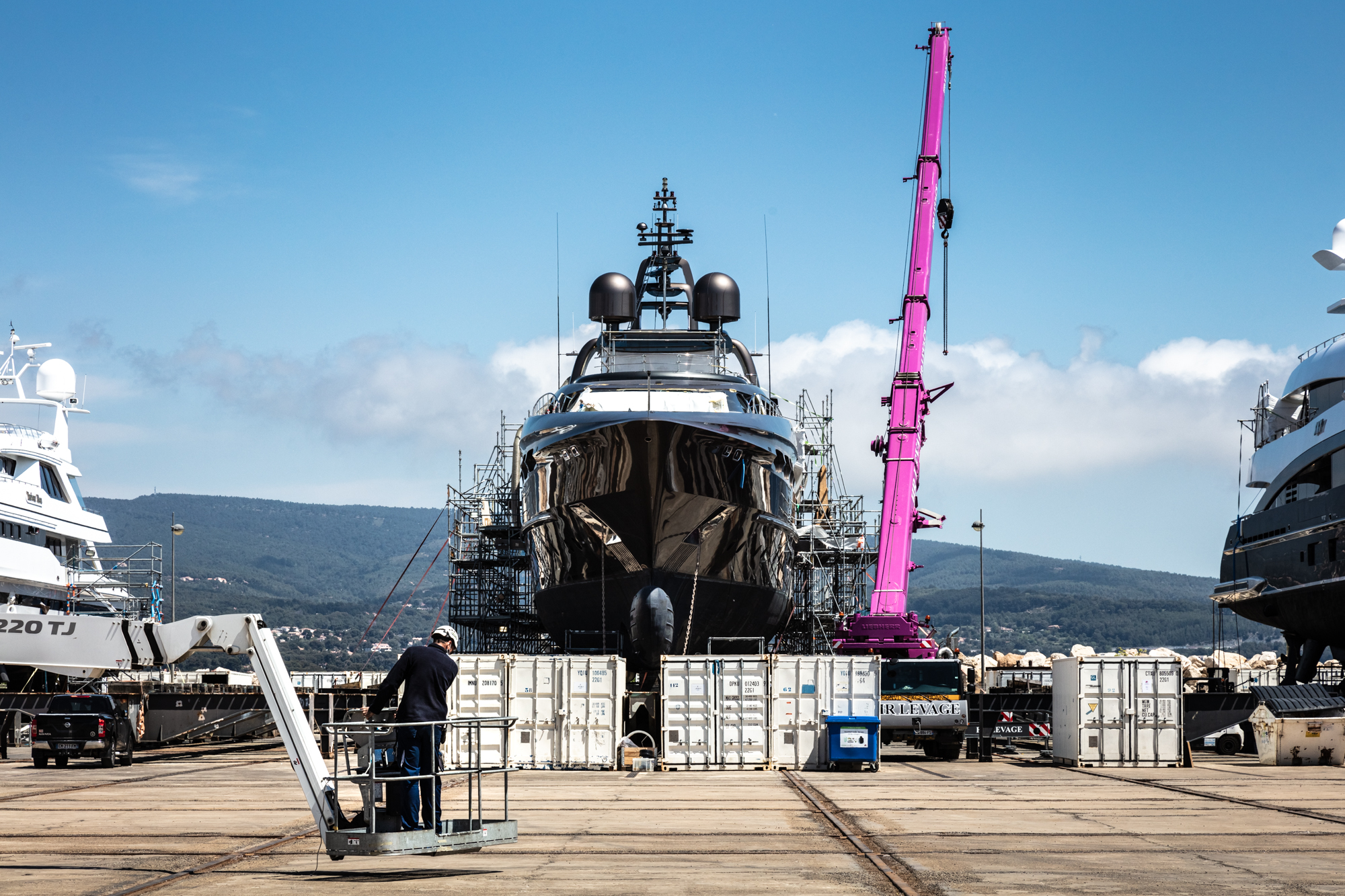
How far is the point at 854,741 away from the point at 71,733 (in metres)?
13.5

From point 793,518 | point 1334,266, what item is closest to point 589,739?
point 793,518

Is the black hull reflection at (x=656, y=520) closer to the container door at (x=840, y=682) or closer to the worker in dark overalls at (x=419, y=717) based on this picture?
the container door at (x=840, y=682)

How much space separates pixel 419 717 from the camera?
32.7ft

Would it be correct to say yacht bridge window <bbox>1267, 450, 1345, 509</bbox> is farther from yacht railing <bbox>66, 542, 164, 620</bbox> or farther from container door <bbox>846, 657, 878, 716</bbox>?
yacht railing <bbox>66, 542, 164, 620</bbox>

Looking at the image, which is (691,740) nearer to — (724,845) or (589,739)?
(589,739)

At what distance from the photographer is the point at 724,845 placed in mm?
11109

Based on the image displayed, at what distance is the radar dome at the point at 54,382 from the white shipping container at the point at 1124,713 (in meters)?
37.3

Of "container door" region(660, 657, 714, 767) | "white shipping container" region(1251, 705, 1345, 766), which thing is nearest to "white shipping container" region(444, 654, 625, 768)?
"container door" region(660, 657, 714, 767)

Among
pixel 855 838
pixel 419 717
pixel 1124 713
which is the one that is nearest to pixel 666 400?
pixel 1124 713

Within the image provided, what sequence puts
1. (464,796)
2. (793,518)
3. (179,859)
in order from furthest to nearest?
(793,518) → (464,796) → (179,859)

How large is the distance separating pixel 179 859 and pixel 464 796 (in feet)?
19.5

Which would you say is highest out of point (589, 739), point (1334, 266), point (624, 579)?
point (1334, 266)

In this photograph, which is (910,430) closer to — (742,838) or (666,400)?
(666,400)

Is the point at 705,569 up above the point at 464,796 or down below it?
above
